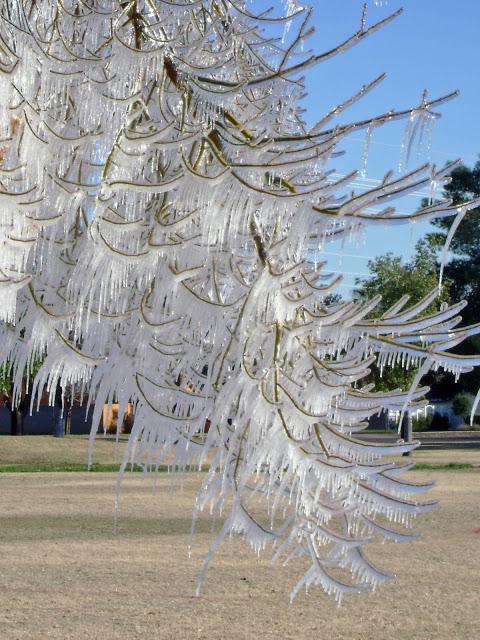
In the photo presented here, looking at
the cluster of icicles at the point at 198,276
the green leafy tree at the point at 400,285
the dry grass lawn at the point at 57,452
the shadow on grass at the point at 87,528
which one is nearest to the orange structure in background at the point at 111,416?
the cluster of icicles at the point at 198,276

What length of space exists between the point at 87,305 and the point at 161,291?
1.01 feet

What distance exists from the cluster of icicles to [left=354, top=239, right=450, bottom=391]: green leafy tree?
19668mm

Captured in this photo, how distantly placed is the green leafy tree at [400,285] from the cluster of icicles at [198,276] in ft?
64.5

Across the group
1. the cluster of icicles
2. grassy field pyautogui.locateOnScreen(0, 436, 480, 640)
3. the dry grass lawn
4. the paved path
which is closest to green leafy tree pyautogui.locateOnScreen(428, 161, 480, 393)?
the paved path

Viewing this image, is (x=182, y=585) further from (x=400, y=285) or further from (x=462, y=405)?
(x=462, y=405)

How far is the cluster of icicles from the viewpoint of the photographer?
282cm

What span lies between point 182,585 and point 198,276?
4.42 meters

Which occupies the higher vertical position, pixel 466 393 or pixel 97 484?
pixel 466 393

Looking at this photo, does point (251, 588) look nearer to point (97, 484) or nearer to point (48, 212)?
point (48, 212)

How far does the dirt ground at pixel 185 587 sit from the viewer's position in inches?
228

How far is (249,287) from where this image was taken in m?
3.03

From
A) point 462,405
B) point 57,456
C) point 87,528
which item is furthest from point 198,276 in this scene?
point 462,405

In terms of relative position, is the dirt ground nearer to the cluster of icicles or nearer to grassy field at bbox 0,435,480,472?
the cluster of icicles

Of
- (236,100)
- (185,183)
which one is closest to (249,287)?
(185,183)
